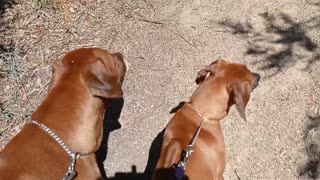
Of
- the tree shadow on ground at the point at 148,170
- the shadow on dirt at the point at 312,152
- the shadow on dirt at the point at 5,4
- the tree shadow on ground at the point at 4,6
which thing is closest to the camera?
the shadow on dirt at the point at 312,152

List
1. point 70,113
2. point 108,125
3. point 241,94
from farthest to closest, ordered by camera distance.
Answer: point 108,125, point 241,94, point 70,113

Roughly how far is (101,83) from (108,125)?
168 centimetres

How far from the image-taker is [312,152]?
18.6 feet

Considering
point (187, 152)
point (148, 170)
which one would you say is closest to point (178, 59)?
point (148, 170)

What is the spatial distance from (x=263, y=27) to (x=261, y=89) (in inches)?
36.6

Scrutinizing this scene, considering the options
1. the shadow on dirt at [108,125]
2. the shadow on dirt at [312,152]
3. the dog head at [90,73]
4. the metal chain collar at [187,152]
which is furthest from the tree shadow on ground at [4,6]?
the shadow on dirt at [312,152]

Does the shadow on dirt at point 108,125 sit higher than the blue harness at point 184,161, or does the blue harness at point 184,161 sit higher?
the blue harness at point 184,161

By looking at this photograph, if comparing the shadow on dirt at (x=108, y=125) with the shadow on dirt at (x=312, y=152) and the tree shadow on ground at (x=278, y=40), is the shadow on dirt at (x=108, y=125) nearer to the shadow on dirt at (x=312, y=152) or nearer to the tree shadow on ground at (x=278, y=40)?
the tree shadow on ground at (x=278, y=40)

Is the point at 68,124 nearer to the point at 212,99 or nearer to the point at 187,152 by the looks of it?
the point at 187,152

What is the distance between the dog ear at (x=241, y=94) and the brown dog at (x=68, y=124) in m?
1.08

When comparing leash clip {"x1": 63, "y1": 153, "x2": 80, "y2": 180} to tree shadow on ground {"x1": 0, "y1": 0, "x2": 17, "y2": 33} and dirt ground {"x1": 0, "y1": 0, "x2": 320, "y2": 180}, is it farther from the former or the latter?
tree shadow on ground {"x1": 0, "y1": 0, "x2": 17, "y2": 33}

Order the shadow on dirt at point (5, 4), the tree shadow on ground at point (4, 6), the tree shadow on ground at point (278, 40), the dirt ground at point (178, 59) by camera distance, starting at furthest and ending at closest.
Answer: the shadow on dirt at point (5, 4), the tree shadow on ground at point (4, 6), the tree shadow on ground at point (278, 40), the dirt ground at point (178, 59)

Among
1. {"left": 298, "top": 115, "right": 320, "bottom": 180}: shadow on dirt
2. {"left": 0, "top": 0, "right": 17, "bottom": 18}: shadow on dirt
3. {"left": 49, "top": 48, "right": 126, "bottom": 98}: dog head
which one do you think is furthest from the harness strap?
{"left": 0, "top": 0, "right": 17, "bottom": 18}: shadow on dirt

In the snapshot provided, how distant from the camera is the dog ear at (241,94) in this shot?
Result: 192 inches
